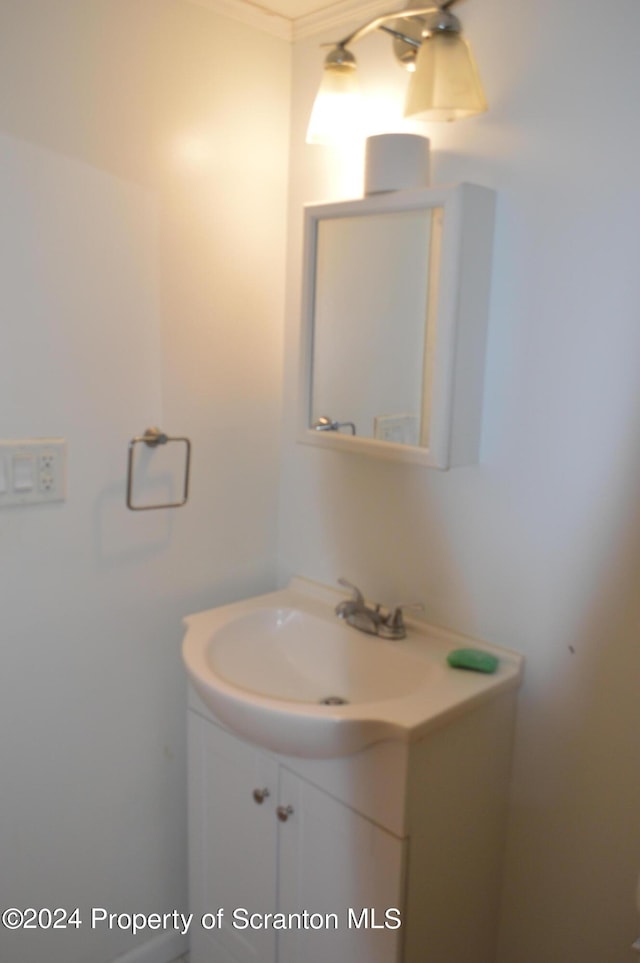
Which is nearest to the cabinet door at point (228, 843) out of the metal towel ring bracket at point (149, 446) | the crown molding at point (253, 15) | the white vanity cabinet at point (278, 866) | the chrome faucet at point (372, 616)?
the white vanity cabinet at point (278, 866)

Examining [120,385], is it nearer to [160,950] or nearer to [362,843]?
[362,843]

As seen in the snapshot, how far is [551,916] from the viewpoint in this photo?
1.42 meters

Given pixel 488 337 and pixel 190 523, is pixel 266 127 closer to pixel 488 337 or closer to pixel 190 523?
pixel 488 337

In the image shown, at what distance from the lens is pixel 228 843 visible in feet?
5.13

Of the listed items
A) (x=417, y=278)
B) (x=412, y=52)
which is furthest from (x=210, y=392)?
(x=412, y=52)

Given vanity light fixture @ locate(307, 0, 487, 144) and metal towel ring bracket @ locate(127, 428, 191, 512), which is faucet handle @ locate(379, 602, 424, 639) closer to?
metal towel ring bracket @ locate(127, 428, 191, 512)

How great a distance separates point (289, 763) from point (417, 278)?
952mm

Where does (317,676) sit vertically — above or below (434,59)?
below

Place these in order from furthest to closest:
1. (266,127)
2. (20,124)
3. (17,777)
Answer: (266,127)
(17,777)
(20,124)

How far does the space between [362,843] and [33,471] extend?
92 cm

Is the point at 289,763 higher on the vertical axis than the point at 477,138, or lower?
lower

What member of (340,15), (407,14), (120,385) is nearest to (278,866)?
(120,385)

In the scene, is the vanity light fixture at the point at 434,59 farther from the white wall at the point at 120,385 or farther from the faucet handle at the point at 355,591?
the faucet handle at the point at 355,591

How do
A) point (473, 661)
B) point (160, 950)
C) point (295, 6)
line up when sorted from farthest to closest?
point (160, 950) → point (295, 6) → point (473, 661)
